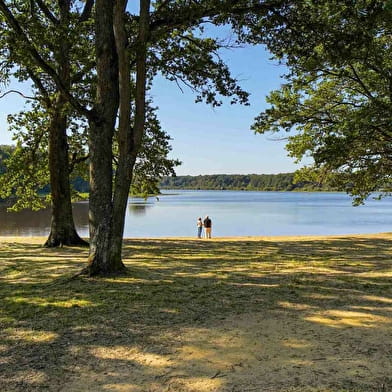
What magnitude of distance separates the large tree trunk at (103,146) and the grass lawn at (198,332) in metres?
0.68

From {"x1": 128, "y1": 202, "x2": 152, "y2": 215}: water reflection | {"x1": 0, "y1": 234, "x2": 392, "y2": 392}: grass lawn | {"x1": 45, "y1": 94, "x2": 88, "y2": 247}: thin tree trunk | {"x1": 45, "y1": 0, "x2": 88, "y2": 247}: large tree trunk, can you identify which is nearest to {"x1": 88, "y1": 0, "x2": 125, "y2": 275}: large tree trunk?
{"x1": 0, "y1": 234, "x2": 392, "y2": 392}: grass lawn

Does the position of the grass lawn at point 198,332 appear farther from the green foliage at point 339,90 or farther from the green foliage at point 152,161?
the green foliage at point 152,161

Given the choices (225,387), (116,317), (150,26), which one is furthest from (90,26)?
(225,387)

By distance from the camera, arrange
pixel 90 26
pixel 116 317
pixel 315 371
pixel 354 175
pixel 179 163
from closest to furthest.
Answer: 1. pixel 315 371
2. pixel 116 317
3. pixel 90 26
4. pixel 354 175
5. pixel 179 163

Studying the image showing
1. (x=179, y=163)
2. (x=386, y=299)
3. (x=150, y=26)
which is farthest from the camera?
(x=179, y=163)

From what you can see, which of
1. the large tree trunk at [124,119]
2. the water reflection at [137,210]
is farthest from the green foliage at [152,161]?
the water reflection at [137,210]

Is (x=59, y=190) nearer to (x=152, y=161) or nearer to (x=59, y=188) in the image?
(x=59, y=188)

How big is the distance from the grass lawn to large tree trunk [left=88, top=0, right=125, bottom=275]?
0.68 m

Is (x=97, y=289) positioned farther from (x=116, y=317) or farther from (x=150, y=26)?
(x=150, y=26)

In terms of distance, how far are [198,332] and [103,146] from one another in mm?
4821

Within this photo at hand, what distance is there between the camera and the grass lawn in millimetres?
3439

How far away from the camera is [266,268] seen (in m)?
9.18

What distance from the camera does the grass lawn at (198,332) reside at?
3439 mm

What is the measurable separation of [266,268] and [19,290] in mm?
5360
